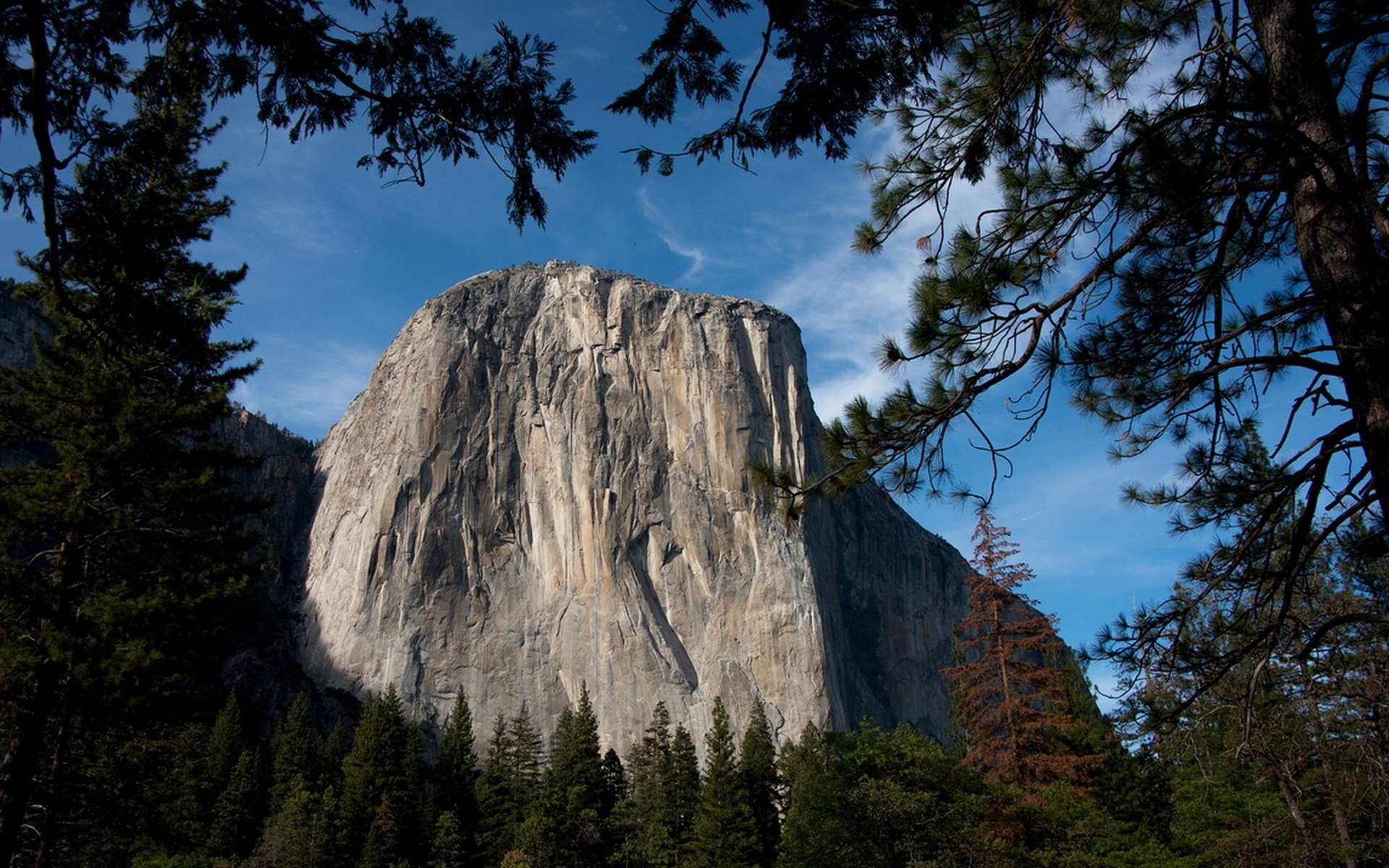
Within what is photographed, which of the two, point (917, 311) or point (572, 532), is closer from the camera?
point (917, 311)

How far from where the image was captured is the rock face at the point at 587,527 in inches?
2564

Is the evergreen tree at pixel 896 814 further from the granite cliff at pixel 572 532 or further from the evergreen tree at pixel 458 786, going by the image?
the granite cliff at pixel 572 532

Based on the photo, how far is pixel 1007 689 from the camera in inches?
728

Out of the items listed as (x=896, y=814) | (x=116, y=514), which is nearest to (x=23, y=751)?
(x=116, y=514)

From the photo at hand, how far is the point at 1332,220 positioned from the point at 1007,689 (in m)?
15.4

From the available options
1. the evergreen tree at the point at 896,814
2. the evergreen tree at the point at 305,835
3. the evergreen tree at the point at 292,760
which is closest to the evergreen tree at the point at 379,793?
the evergreen tree at the point at 305,835

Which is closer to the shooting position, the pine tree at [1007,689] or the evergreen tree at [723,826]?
the pine tree at [1007,689]

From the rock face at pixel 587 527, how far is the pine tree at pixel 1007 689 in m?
42.5

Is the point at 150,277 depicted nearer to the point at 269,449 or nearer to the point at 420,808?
the point at 420,808

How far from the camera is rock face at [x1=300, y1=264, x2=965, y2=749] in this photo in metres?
65.1

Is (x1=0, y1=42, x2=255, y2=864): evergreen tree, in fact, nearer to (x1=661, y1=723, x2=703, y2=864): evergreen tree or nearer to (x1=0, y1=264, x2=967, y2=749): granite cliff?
(x1=661, y1=723, x2=703, y2=864): evergreen tree

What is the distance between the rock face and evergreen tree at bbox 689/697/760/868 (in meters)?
31.7

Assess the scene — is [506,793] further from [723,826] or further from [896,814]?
[896,814]

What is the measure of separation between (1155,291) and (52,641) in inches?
441
